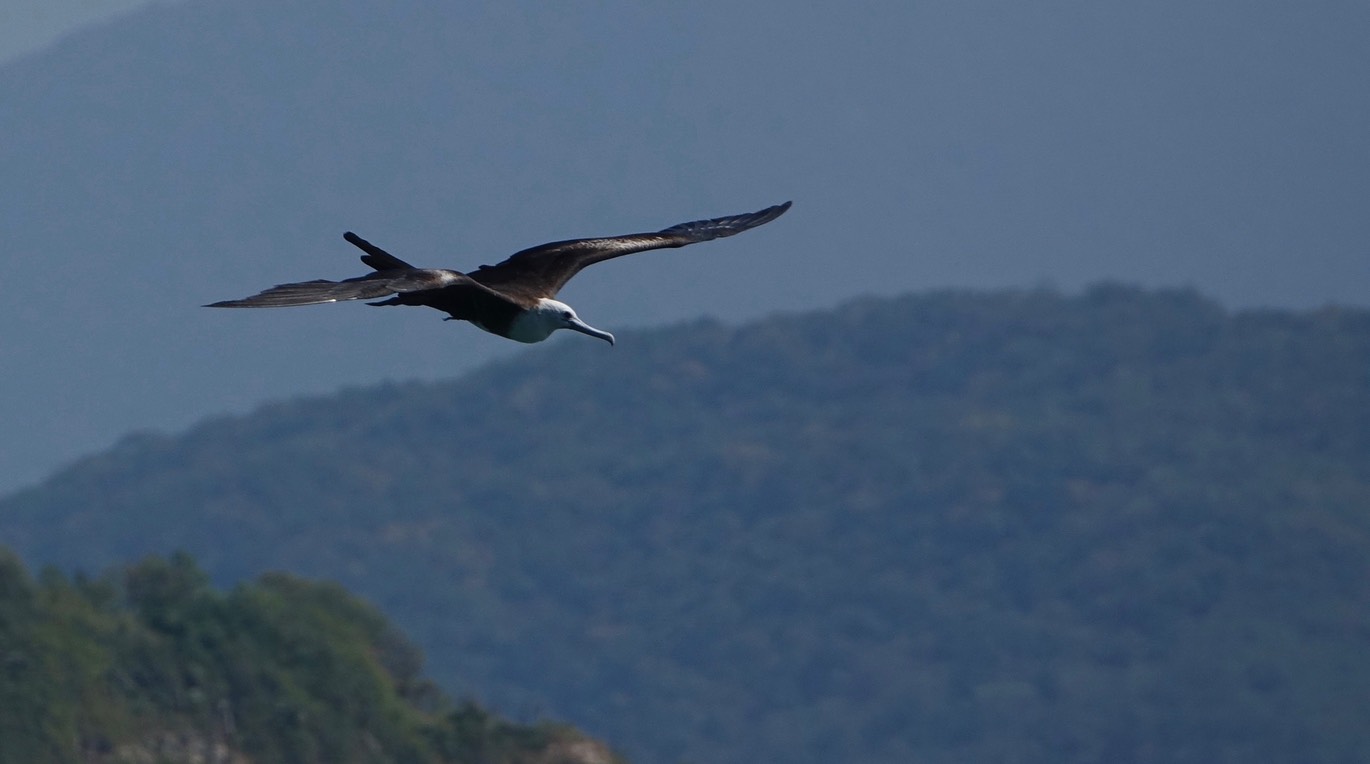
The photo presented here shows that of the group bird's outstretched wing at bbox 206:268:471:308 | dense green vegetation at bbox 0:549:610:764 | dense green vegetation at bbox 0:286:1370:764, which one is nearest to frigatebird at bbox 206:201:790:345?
bird's outstretched wing at bbox 206:268:471:308

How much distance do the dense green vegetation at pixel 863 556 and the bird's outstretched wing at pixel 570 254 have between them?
380ft

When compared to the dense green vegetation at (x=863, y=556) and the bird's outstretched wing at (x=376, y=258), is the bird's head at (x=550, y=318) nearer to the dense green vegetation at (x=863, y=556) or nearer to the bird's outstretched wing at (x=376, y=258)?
the bird's outstretched wing at (x=376, y=258)

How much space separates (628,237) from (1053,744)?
122655 mm

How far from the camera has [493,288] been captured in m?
14.2

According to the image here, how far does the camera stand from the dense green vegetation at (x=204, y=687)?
3788cm

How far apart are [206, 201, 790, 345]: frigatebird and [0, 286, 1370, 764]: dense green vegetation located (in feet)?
385

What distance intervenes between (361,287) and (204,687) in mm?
29632

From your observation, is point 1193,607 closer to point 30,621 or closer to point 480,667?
point 480,667

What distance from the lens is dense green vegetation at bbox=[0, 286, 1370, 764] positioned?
139625mm

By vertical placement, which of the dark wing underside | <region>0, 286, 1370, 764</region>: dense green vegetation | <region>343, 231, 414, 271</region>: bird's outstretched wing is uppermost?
<region>343, 231, 414, 271</region>: bird's outstretched wing

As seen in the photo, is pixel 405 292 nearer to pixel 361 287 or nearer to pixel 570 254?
pixel 361 287

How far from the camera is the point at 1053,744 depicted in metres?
135

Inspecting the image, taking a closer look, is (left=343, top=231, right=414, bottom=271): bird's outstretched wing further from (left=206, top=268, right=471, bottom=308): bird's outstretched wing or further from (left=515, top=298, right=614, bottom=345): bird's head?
(left=515, top=298, right=614, bottom=345): bird's head

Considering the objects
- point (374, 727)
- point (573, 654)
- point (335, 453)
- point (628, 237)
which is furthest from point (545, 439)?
point (628, 237)
